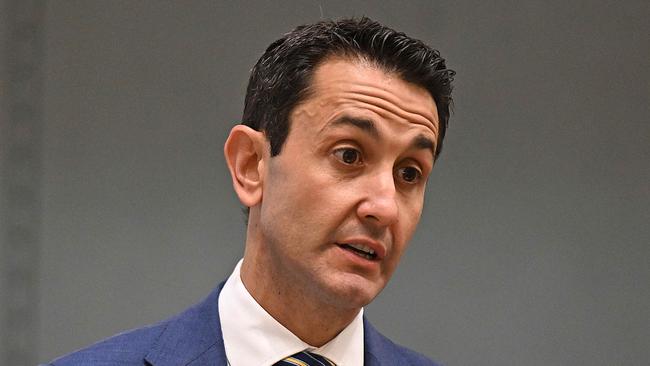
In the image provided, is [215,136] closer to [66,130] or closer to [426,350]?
[66,130]

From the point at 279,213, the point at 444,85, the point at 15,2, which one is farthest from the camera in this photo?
the point at 15,2

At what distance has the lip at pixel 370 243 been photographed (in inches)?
64.4

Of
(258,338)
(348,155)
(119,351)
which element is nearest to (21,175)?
(119,351)

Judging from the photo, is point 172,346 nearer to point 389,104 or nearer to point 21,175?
point 389,104

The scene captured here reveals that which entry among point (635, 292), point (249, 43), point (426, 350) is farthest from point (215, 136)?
point (635, 292)

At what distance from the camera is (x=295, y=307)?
5.65ft

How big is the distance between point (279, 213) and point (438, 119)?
0.36m

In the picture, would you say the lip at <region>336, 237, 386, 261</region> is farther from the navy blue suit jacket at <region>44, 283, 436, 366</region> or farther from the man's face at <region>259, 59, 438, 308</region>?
the navy blue suit jacket at <region>44, 283, 436, 366</region>

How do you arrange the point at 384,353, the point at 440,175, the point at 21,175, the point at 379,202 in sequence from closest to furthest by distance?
1. the point at 379,202
2. the point at 384,353
3. the point at 21,175
4. the point at 440,175

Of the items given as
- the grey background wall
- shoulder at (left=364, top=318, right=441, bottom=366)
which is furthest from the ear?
the grey background wall

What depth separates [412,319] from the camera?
2805 millimetres

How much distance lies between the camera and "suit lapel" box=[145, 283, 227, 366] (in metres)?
1.70

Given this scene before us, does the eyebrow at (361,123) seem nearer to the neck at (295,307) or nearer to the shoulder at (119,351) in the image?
the neck at (295,307)

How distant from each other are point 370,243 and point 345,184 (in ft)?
0.35
